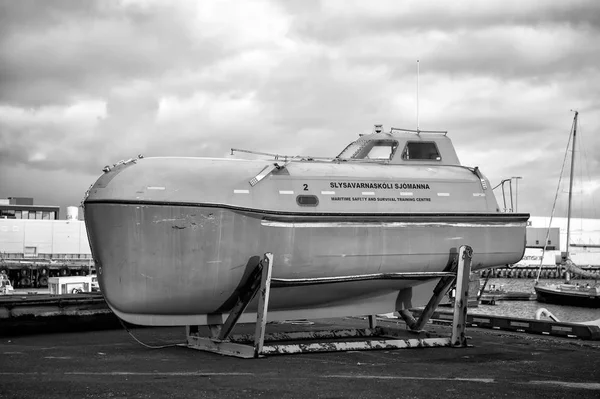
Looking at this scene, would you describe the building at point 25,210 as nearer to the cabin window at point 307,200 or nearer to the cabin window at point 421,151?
the cabin window at point 421,151

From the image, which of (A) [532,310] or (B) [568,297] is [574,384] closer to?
(A) [532,310]

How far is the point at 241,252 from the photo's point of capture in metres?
13.1

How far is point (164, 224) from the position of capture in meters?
12.7

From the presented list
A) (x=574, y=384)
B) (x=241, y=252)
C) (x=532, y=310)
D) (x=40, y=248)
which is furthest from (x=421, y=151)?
(x=40, y=248)

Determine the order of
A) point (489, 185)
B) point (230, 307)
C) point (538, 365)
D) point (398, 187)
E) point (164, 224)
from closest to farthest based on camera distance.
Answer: point (538, 365), point (164, 224), point (230, 307), point (398, 187), point (489, 185)

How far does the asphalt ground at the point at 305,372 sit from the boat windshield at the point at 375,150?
13.2 feet

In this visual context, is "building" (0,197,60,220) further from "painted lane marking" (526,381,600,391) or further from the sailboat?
"painted lane marking" (526,381,600,391)

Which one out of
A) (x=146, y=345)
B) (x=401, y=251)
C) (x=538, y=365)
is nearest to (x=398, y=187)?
(x=401, y=251)

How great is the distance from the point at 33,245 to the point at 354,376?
8898 cm

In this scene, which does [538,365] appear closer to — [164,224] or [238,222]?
[238,222]

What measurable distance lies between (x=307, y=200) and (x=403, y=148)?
3037 mm

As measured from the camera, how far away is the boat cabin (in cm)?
1566

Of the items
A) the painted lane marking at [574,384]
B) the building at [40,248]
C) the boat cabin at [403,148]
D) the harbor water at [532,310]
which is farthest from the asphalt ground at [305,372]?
the building at [40,248]

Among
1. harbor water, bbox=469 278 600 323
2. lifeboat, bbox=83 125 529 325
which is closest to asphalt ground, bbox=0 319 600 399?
lifeboat, bbox=83 125 529 325
